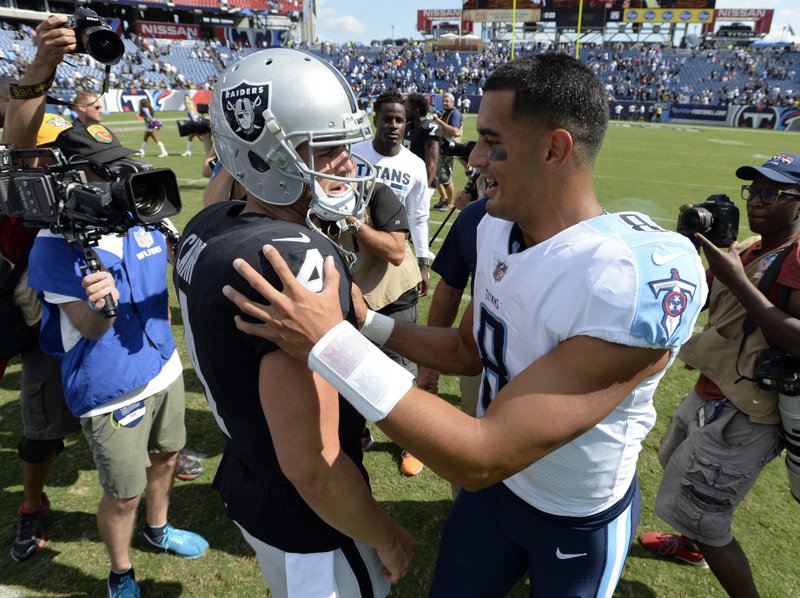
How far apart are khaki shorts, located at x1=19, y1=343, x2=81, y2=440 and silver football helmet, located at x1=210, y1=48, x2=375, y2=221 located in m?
2.10

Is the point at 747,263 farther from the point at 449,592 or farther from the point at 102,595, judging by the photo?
the point at 102,595

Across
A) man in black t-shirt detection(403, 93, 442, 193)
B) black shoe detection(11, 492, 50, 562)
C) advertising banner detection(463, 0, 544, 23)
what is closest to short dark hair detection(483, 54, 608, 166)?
black shoe detection(11, 492, 50, 562)

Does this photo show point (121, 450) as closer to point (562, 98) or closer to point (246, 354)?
point (246, 354)

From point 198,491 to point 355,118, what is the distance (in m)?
2.90

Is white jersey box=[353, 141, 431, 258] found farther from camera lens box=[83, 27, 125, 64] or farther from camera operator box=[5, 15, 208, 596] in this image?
camera operator box=[5, 15, 208, 596]

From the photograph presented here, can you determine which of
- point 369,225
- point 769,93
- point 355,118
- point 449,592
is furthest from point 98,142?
point 769,93

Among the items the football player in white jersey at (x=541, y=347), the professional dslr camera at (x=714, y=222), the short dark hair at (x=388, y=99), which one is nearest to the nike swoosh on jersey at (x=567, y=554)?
the football player in white jersey at (x=541, y=347)

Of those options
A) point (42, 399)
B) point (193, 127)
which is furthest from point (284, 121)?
point (193, 127)

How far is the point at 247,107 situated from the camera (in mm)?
1516

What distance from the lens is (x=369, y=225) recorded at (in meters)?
3.50

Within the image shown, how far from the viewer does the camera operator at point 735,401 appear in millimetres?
2371

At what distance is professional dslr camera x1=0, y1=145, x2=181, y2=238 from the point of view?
82.7 inches

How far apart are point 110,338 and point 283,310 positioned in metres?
1.75

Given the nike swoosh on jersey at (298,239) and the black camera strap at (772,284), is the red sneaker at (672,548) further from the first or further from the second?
the nike swoosh on jersey at (298,239)
